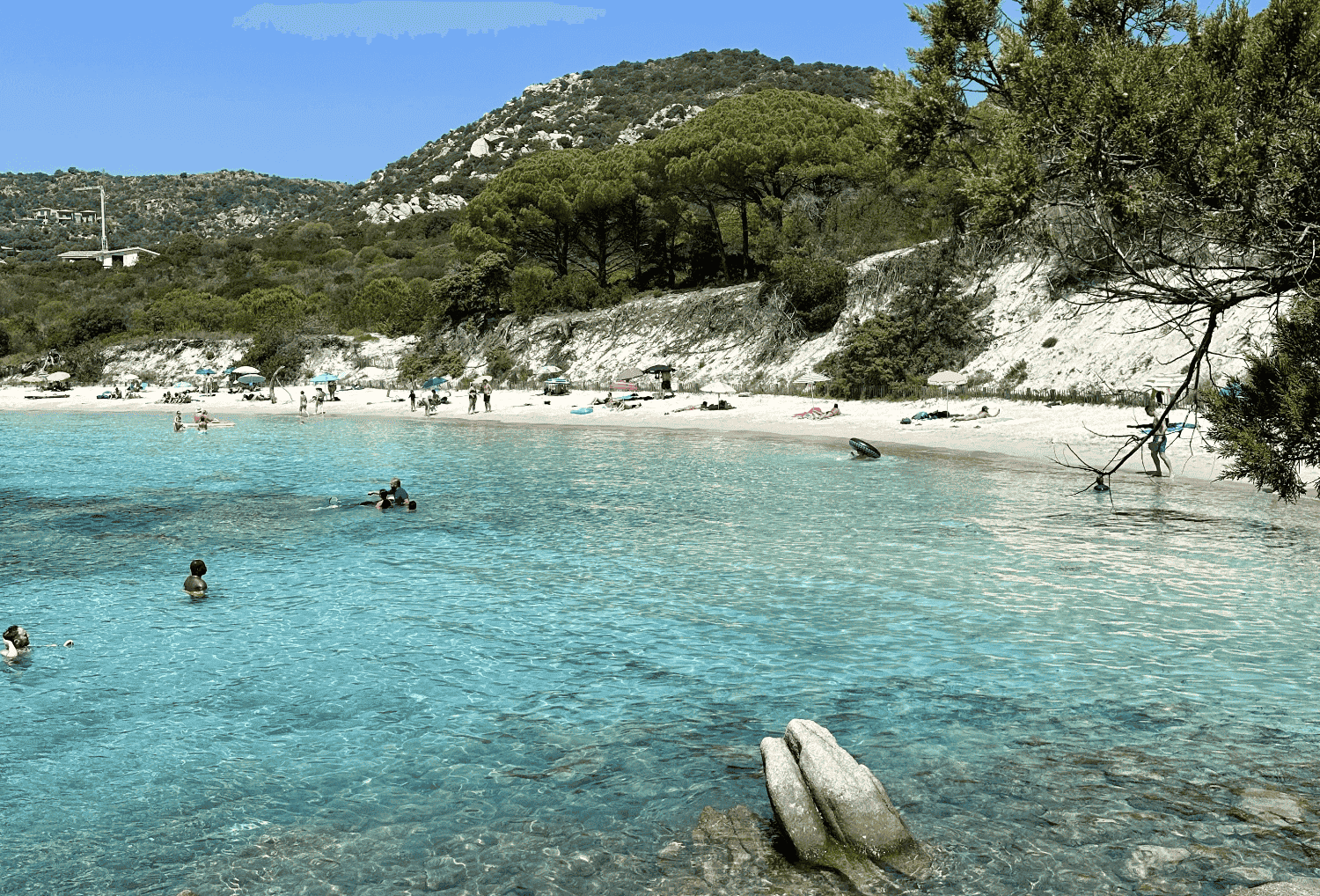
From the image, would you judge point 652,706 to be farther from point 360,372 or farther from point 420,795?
point 360,372

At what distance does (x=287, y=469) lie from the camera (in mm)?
35156

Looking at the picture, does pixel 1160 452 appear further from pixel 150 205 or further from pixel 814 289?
pixel 150 205

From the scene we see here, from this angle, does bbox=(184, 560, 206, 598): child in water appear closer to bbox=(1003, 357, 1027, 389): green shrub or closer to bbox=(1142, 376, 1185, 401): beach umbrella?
bbox=(1142, 376, 1185, 401): beach umbrella

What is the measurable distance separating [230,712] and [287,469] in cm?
2522

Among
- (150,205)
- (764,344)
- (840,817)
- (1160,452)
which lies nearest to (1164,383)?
(1160,452)

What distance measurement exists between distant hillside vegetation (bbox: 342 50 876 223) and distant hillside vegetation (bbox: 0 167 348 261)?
16078mm

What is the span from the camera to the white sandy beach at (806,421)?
32.6 m

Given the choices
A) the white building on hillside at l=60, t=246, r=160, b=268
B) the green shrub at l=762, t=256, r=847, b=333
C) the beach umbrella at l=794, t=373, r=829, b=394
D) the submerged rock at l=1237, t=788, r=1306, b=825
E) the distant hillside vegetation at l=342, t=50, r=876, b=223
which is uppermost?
the distant hillside vegetation at l=342, t=50, r=876, b=223

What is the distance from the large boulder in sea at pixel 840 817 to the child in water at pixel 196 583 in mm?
12508

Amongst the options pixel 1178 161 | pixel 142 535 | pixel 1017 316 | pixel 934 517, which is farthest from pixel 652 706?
pixel 1017 316

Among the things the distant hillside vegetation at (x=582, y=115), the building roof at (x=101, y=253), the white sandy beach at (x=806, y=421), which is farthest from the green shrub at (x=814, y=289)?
the building roof at (x=101, y=253)

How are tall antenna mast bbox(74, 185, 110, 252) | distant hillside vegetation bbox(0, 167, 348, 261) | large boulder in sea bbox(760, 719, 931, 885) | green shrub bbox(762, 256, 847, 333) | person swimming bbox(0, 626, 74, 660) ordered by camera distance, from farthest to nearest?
distant hillside vegetation bbox(0, 167, 348, 261)
tall antenna mast bbox(74, 185, 110, 252)
green shrub bbox(762, 256, 847, 333)
person swimming bbox(0, 626, 74, 660)
large boulder in sea bbox(760, 719, 931, 885)

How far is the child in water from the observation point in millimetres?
16812

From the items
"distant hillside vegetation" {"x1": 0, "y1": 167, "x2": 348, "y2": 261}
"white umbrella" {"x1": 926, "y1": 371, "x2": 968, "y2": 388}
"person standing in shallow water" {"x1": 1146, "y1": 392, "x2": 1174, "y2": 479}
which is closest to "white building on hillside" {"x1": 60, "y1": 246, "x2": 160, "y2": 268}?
"distant hillside vegetation" {"x1": 0, "y1": 167, "x2": 348, "y2": 261}
